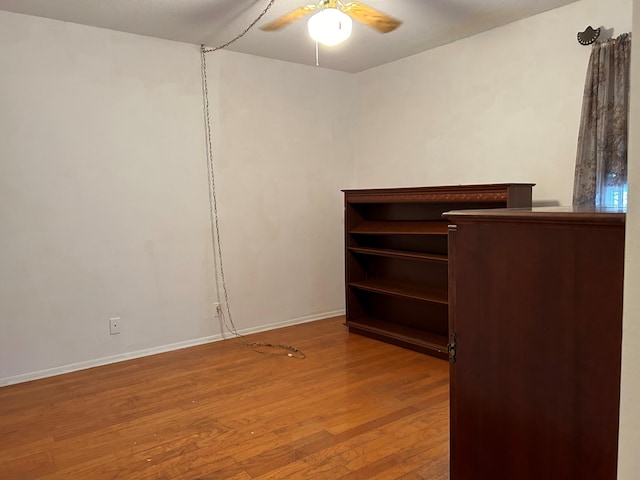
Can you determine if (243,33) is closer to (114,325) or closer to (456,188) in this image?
(456,188)

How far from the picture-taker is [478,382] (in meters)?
1.58

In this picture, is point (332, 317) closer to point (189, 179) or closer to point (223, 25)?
point (189, 179)

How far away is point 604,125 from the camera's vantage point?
295cm

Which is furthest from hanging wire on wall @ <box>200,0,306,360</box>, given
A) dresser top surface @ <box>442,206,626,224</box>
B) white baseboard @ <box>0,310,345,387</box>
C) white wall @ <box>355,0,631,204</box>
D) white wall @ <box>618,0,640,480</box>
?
white wall @ <box>618,0,640,480</box>

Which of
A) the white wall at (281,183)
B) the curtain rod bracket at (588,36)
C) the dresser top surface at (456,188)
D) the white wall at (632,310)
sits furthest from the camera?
the white wall at (281,183)

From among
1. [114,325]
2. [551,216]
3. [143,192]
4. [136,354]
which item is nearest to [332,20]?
[551,216]

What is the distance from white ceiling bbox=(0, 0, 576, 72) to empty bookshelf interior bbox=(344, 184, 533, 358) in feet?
4.03

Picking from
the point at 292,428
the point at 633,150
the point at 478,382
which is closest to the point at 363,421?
the point at 292,428

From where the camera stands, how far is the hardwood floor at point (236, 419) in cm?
224

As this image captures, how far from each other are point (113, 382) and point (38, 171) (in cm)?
157

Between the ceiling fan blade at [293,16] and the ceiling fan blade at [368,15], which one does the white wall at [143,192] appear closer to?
the ceiling fan blade at [293,16]

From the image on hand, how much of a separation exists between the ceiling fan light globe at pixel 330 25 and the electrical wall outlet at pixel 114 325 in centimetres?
259

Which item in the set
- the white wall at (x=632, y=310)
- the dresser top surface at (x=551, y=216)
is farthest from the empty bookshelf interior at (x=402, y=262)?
the white wall at (x=632, y=310)

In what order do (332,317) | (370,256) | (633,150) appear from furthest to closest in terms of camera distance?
(332,317) → (370,256) → (633,150)
